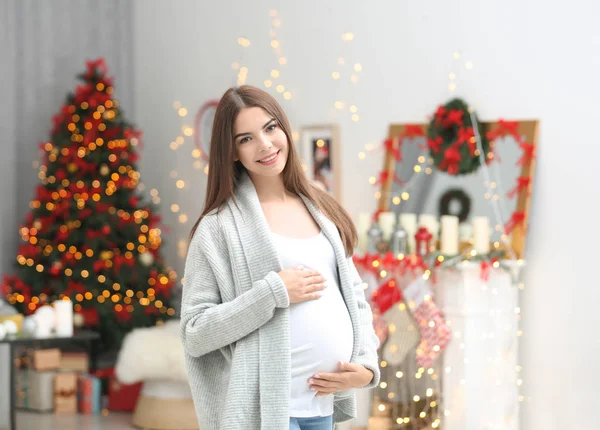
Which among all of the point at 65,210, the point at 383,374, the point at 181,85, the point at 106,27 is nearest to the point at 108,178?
the point at 65,210

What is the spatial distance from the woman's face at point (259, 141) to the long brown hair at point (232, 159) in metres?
0.01

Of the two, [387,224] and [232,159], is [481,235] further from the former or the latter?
[232,159]

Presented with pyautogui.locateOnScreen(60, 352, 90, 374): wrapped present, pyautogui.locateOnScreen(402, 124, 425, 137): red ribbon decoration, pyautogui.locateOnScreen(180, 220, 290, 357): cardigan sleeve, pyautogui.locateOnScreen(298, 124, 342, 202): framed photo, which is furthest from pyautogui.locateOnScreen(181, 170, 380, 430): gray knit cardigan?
pyautogui.locateOnScreen(60, 352, 90, 374): wrapped present

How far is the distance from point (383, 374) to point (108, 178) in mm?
2054

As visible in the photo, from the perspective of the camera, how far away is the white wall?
398 centimetres

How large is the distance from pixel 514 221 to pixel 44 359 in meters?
2.84

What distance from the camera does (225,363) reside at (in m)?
1.92

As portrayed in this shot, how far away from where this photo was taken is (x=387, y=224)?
429cm

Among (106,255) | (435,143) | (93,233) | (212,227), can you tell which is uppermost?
(435,143)

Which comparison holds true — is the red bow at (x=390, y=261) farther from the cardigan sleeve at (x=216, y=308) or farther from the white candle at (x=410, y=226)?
the cardigan sleeve at (x=216, y=308)

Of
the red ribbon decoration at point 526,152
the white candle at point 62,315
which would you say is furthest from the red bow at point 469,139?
the white candle at point 62,315

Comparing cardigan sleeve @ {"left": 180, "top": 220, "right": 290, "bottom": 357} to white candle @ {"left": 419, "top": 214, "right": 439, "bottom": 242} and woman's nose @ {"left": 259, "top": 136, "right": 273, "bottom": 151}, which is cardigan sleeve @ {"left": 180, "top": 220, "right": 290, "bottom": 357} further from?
white candle @ {"left": 419, "top": 214, "right": 439, "bottom": 242}

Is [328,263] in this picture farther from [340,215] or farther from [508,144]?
[508,144]

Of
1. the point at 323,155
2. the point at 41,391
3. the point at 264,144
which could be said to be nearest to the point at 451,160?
the point at 323,155
